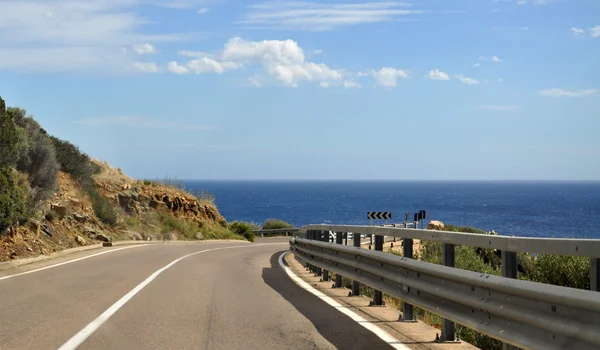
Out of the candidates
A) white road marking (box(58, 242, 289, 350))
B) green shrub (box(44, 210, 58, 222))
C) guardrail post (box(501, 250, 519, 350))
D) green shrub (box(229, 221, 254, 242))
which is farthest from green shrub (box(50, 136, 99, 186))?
guardrail post (box(501, 250, 519, 350))

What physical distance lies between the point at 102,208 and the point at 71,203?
3821 mm

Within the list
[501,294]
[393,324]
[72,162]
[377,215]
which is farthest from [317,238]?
[377,215]

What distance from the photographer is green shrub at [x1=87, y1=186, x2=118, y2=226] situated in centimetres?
3644

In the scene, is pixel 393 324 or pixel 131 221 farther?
pixel 131 221

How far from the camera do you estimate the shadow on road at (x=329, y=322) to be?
8.27 m

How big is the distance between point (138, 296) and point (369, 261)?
4.11m

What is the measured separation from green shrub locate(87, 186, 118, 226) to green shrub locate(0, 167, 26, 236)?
47.2 feet

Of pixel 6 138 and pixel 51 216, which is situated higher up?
pixel 6 138

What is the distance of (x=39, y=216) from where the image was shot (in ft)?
85.5

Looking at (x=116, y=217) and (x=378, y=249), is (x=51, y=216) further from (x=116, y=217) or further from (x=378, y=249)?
(x=378, y=249)

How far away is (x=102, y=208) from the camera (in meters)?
36.8

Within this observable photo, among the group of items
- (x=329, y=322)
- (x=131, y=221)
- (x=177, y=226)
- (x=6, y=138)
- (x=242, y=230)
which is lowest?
(x=242, y=230)

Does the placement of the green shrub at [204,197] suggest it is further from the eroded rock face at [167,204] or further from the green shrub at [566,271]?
the green shrub at [566,271]

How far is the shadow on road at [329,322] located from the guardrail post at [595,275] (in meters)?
3.00
